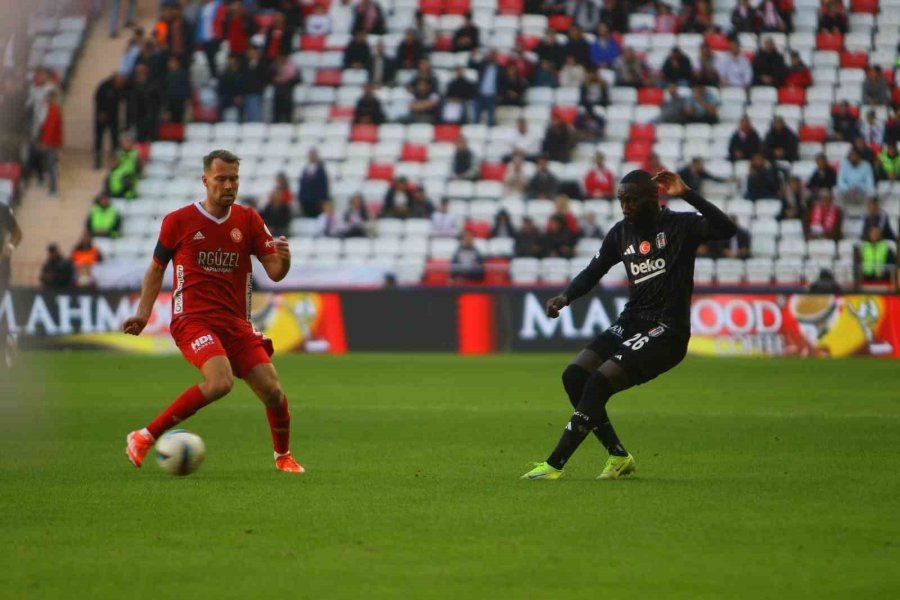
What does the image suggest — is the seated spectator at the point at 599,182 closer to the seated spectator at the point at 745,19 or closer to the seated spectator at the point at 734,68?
the seated spectator at the point at 734,68

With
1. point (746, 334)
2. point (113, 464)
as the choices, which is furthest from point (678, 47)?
point (113, 464)

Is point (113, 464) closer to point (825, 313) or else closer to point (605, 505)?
point (605, 505)

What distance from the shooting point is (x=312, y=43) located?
33.2 meters

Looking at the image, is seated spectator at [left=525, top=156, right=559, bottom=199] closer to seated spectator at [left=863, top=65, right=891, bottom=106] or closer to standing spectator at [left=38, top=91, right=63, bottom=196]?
seated spectator at [left=863, top=65, right=891, bottom=106]

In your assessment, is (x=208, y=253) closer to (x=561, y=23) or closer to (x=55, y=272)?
(x=55, y=272)

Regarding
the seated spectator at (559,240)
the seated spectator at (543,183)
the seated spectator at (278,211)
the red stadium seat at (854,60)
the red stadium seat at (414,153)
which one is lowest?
the seated spectator at (559,240)

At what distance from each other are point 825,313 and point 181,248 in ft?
54.3

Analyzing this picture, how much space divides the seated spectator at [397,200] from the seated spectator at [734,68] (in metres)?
6.52

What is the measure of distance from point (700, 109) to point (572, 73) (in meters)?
2.57

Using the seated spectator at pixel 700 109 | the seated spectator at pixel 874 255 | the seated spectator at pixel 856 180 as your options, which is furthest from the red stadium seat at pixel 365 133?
the seated spectator at pixel 874 255

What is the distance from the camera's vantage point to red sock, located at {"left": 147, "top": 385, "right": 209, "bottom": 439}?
35.0ft

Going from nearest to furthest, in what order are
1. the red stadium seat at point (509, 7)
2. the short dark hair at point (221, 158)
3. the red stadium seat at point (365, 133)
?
the short dark hair at point (221, 158), the red stadium seat at point (365, 133), the red stadium seat at point (509, 7)

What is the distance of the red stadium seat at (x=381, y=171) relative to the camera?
101ft

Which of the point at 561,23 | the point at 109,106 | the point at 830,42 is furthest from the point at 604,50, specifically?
the point at 109,106
